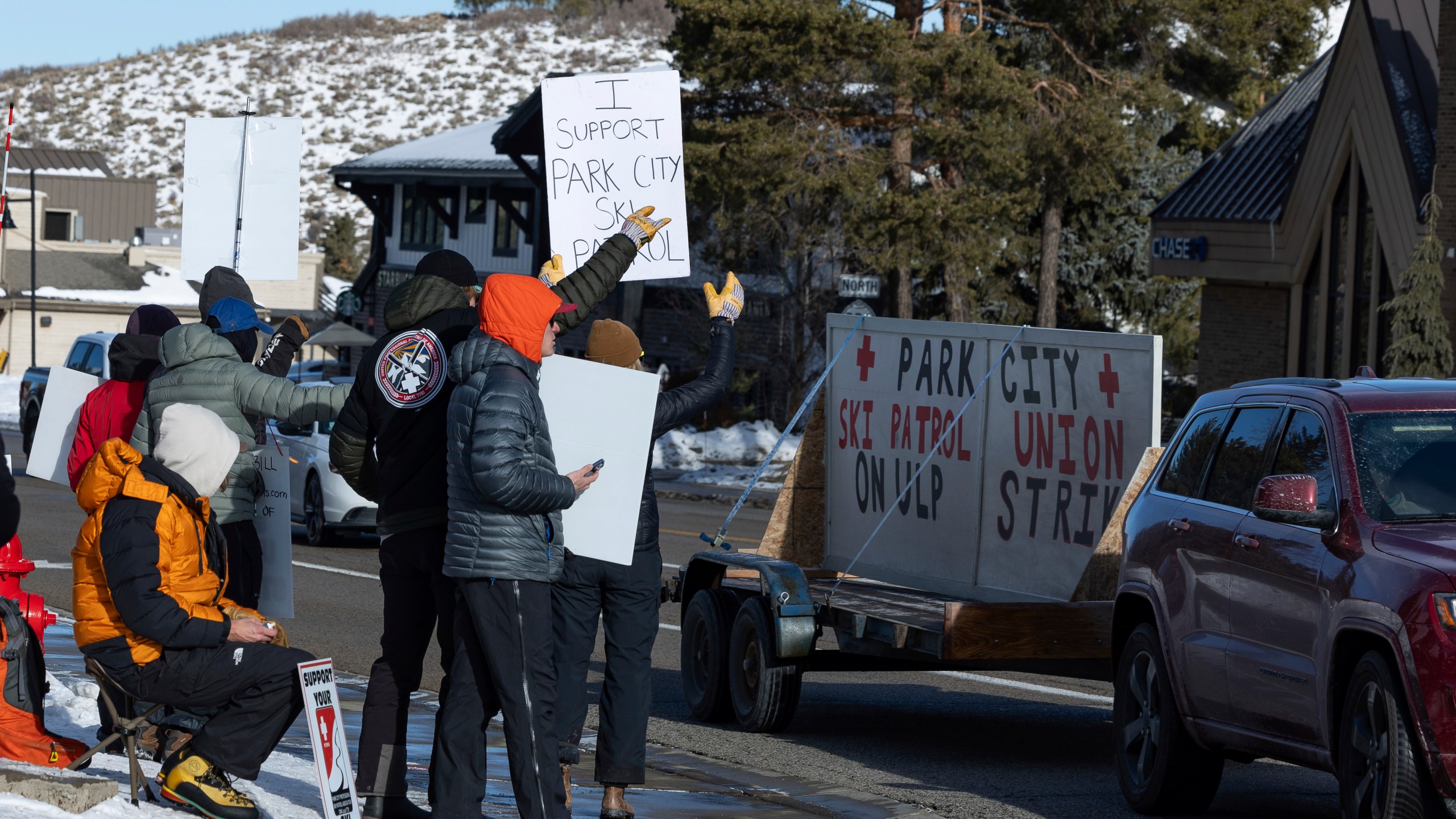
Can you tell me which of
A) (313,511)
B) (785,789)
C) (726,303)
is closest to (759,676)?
(785,789)

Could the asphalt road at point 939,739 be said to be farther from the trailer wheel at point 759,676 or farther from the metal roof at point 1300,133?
the metal roof at point 1300,133

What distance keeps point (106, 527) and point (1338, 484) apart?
4.32 m

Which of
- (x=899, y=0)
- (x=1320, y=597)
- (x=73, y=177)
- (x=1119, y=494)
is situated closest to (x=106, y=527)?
(x=1320, y=597)

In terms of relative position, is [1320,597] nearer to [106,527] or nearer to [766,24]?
[106,527]

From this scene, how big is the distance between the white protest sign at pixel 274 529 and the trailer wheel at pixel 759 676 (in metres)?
2.73

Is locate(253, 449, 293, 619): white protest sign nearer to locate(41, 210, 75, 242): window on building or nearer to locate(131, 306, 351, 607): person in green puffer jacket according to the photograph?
locate(131, 306, 351, 607): person in green puffer jacket

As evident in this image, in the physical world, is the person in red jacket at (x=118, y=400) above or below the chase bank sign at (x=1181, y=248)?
below

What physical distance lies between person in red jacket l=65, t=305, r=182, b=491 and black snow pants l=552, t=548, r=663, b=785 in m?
2.25

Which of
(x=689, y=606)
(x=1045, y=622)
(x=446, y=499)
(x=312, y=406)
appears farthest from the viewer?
(x=689, y=606)

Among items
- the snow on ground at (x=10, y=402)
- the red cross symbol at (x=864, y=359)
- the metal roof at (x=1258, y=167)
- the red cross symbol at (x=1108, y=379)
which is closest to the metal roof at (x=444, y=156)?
the snow on ground at (x=10, y=402)

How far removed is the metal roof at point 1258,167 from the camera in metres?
30.3

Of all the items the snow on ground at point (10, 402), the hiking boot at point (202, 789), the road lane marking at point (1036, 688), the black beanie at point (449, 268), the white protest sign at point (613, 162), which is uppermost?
the white protest sign at point (613, 162)

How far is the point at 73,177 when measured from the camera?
7969cm

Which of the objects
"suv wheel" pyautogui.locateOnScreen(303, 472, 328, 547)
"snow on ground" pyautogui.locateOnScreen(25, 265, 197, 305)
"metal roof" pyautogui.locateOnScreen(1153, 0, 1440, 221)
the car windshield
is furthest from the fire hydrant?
"snow on ground" pyautogui.locateOnScreen(25, 265, 197, 305)
